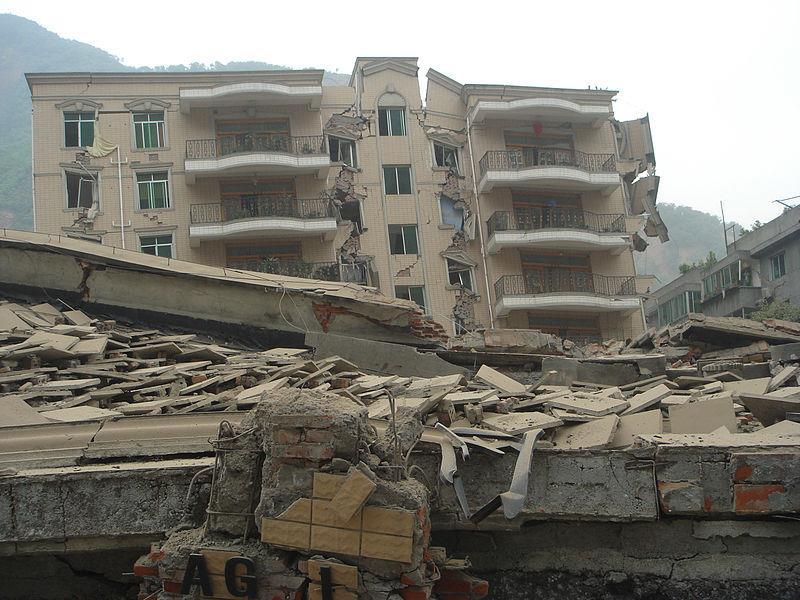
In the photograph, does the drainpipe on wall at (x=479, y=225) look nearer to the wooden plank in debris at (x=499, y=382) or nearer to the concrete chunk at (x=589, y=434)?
the wooden plank in debris at (x=499, y=382)

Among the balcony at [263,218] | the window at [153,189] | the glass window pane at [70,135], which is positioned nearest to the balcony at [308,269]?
the balcony at [263,218]

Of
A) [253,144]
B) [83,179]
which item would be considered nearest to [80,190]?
[83,179]

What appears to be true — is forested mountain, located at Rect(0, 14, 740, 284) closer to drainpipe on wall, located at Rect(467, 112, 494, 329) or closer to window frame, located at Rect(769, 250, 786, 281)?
drainpipe on wall, located at Rect(467, 112, 494, 329)

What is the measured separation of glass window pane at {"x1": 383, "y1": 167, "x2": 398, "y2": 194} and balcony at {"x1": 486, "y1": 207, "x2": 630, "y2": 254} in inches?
145

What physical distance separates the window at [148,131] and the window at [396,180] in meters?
7.85

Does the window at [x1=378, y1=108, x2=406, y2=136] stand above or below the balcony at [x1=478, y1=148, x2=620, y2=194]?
above

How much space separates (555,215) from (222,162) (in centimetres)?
1191

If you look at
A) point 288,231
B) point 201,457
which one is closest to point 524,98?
point 288,231

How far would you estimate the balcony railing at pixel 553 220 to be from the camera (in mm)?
28875

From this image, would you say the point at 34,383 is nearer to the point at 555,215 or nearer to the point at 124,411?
the point at 124,411

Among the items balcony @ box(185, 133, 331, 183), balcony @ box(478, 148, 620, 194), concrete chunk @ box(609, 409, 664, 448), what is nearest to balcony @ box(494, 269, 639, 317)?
balcony @ box(478, 148, 620, 194)

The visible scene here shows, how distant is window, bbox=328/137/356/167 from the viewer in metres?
29.3

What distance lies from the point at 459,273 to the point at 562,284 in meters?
3.69

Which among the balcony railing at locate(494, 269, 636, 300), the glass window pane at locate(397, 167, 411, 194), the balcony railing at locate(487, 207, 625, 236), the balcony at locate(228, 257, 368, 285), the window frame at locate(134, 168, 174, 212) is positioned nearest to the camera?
the balcony at locate(228, 257, 368, 285)
